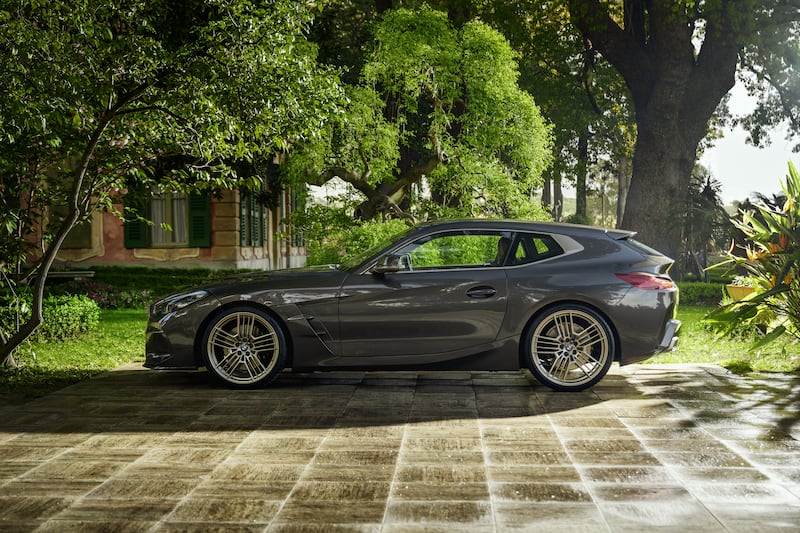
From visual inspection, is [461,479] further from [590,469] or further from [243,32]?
[243,32]

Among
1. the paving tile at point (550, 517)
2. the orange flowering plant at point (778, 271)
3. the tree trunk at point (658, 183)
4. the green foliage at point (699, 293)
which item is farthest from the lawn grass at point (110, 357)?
the green foliage at point (699, 293)

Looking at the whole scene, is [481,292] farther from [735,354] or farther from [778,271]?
[735,354]

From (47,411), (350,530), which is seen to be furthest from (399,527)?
(47,411)

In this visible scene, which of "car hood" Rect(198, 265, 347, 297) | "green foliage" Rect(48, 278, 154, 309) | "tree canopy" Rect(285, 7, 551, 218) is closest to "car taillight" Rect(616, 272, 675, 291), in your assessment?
"car hood" Rect(198, 265, 347, 297)

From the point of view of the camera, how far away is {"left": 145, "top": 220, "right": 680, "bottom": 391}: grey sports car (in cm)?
801

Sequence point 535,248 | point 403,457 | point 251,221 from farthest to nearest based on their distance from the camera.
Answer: point 251,221 < point 535,248 < point 403,457

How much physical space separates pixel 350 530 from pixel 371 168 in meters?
14.3

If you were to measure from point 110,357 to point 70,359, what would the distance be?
1.47 feet

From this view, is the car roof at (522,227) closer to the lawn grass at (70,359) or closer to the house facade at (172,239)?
the lawn grass at (70,359)

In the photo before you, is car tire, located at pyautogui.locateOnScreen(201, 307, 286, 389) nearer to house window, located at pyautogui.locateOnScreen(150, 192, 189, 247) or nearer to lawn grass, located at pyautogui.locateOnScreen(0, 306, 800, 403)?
lawn grass, located at pyautogui.locateOnScreen(0, 306, 800, 403)

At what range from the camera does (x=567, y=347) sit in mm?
8062

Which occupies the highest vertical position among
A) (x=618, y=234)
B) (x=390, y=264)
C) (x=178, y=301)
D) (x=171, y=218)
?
(x=171, y=218)

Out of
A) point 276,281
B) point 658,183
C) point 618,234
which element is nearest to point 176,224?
point 658,183

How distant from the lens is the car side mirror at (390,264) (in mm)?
8047
